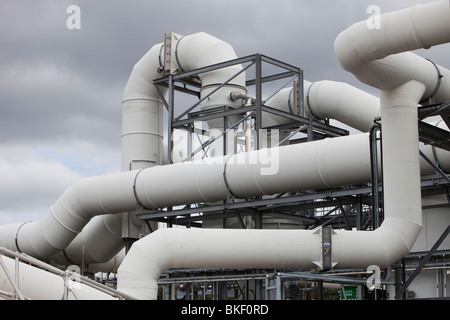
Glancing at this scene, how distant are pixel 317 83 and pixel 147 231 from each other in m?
8.25

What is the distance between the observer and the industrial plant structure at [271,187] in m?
14.7

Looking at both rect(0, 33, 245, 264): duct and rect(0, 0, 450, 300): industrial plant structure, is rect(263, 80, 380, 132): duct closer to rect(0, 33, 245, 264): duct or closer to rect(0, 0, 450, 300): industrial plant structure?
rect(0, 0, 450, 300): industrial plant structure

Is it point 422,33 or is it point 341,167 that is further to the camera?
point 341,167

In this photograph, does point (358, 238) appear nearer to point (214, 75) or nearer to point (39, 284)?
point (39, 284)

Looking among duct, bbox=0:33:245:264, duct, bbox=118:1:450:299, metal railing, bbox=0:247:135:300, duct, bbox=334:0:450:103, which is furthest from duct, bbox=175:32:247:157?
metal railing, bbox=0:247:135:300

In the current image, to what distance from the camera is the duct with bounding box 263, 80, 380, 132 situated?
23.9 m

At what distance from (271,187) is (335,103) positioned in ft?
22.0

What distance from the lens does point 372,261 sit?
1496 cm

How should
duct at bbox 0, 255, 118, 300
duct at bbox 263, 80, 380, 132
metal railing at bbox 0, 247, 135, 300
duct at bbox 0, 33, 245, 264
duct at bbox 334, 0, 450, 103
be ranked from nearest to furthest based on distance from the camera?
metal railing at bbox 0, 247, 135, 300 → duct at bbox 0, 255, 118, 300 → duct at bbox 334, 0, 450, 103 → duct at bbox 263, 80, 380, 132 → duct at bbox 0, 33, 245, 264

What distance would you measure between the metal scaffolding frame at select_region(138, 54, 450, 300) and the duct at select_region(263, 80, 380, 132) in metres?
0.51

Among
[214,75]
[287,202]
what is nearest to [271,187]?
[287,202]
